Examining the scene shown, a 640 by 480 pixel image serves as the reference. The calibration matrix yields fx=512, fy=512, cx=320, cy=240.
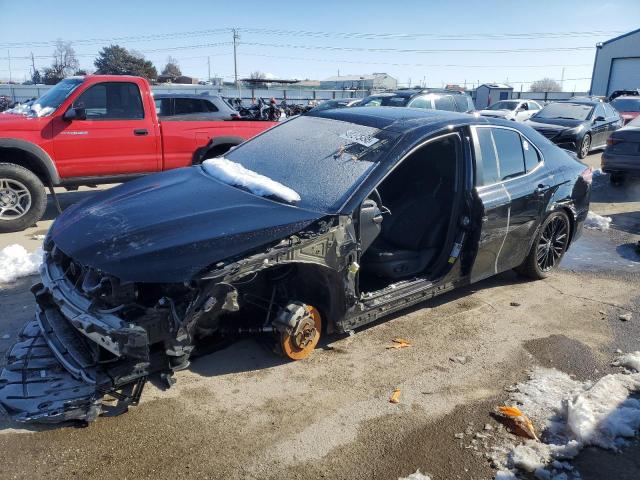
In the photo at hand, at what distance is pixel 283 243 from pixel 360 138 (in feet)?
4.32

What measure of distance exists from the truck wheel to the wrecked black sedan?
3080mm

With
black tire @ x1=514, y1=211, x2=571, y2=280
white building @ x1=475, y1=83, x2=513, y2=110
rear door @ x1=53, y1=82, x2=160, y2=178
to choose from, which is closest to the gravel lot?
black tire @ x1=514, y1=211, x2=571, y2=280

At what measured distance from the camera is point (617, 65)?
35.6 m

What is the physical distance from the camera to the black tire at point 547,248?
502cm

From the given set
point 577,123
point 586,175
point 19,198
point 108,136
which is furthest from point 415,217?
point 577,123

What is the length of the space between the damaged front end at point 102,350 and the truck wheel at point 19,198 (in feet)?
13.1

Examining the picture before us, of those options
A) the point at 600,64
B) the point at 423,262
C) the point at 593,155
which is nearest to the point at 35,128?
the point at 423,262

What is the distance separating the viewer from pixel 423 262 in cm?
424

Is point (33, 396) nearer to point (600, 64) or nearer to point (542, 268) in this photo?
point (542, 268)

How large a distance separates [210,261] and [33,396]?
46.7 inches

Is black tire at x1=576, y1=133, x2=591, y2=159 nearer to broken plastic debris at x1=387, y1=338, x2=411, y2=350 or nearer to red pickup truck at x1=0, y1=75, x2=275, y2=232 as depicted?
red pickup truck at x1=0, y1=75, x2=275, y2=232

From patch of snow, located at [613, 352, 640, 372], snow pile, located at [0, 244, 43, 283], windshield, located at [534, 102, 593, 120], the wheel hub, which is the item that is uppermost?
windshield, located at [534, 102, 593, 120]

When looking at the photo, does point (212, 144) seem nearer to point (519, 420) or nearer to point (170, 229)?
point (170, 229)

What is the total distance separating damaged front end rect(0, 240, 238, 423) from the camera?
2.68 meters
